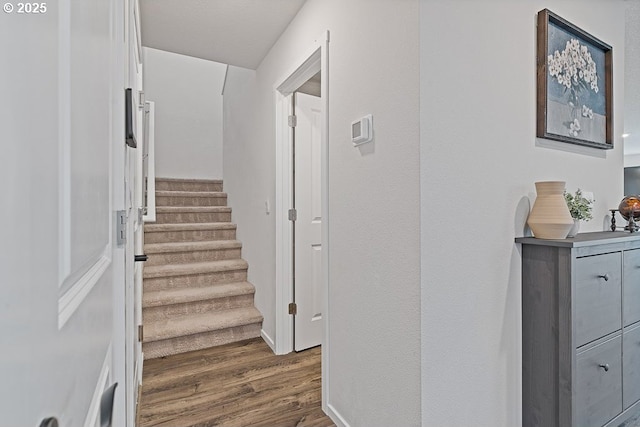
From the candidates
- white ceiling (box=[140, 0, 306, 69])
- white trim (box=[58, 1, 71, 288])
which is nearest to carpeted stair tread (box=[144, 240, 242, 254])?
white ceiling (box=[140, 0, 306, 69])

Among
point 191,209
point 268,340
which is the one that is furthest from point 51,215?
point 191,209

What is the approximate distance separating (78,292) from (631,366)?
7.72ft

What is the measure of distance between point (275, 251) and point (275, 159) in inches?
28.5

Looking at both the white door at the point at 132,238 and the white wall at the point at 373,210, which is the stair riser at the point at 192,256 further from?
the white wall at the point at 373,210

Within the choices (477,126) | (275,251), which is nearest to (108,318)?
(477,126)

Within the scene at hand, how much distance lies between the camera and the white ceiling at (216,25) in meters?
2.17

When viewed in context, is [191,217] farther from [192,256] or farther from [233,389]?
[233,389]

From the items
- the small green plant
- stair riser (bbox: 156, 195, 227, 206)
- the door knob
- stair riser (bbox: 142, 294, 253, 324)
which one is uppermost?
stair riser (bbox: 156, 195, 227, 206)

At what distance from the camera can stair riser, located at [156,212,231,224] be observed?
4043 millimetres

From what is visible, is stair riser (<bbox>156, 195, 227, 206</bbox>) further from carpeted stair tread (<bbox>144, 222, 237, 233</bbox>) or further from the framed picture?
the framed picture

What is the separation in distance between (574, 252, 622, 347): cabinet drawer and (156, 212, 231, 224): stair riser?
3.66m

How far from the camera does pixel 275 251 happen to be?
108 inches

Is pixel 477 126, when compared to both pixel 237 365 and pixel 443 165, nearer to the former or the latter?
pixel 443 165

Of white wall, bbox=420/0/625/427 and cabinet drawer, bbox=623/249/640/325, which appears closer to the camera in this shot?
white wall, bbox=420/0/625/427
